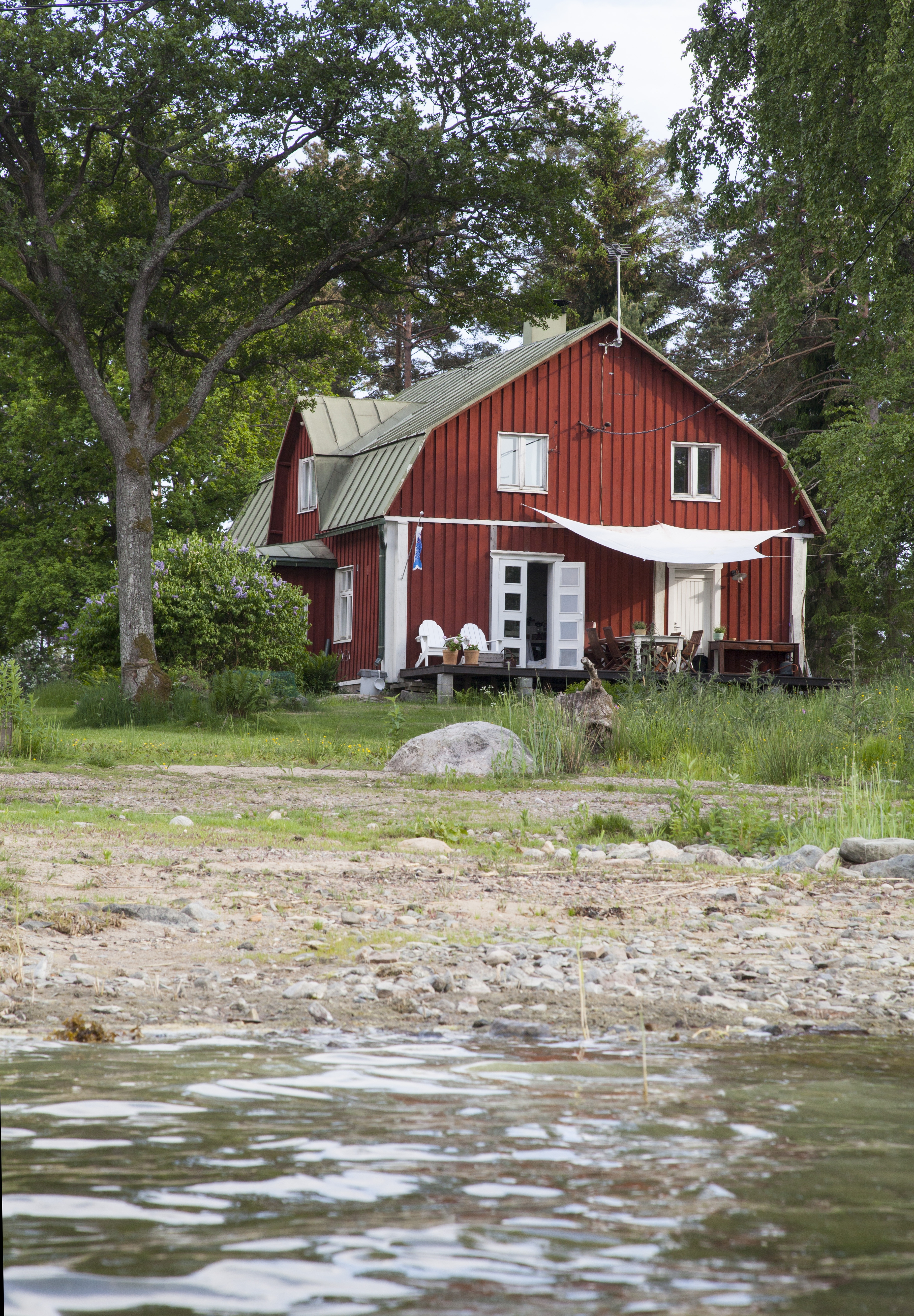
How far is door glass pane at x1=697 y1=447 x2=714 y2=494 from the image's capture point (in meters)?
26.9

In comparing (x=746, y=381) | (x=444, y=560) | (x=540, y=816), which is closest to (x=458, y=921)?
(x=540, y=816)

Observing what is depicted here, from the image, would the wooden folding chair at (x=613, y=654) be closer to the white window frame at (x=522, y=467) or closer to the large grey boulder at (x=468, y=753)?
the white window frame at (x=522, y=467)

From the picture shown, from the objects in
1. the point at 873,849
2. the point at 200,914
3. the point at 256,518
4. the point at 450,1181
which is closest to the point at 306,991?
the point at 200,914

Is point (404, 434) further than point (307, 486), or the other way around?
point (307, 486)

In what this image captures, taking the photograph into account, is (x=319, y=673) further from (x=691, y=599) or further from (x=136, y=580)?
(x=691, y=599)

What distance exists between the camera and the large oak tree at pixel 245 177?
19.5 metres

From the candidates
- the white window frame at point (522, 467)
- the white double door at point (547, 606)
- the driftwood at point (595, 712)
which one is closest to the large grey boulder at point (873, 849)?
the driftwood at point (595, 712)

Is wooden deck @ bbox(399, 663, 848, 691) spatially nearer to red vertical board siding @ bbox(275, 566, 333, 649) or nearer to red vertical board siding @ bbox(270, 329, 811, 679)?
red vertical board siding @ bbox(270, 329, 811, 679)

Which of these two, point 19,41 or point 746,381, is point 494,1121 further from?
point 746,381

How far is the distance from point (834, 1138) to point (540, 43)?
19.6m

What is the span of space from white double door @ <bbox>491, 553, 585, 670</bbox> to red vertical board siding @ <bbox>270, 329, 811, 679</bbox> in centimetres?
22

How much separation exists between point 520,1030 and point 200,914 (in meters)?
2.08

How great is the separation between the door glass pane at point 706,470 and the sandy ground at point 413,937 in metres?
18.9

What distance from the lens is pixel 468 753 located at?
40.8ft
